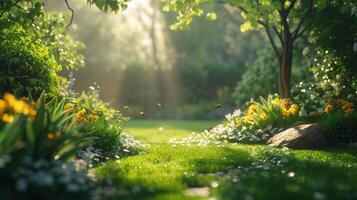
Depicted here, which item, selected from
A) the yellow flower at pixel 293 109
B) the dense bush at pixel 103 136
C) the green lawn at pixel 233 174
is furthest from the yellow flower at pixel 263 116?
the dense bush at pixel 103 136

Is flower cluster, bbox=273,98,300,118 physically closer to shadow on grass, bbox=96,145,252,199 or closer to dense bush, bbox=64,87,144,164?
shadow on grass, bbox=96,145,252,199

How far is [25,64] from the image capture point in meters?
11.5

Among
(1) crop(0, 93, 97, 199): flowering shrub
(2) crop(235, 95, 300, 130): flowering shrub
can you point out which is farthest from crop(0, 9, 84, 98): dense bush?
(2) crop(235, 95, 300, 130): flowering shrub

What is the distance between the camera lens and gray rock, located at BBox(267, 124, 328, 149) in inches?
461

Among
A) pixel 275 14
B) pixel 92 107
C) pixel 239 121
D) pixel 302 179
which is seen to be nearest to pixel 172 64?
pixel 275 14

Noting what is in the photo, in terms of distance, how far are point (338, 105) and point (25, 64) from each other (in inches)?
331

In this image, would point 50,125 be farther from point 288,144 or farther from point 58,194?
point 288,144

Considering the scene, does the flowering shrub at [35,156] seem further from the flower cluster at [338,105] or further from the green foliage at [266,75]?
the green foliage at [266,75]

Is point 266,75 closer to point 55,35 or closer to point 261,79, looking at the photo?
point 261,79

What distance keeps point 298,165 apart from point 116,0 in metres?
4.76

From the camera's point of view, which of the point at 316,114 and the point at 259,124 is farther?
the point at 259,124

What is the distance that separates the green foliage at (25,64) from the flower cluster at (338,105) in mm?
7299

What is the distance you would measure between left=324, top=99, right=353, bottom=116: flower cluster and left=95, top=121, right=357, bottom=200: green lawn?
81.5 inches

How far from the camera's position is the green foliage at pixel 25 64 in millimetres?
11094
